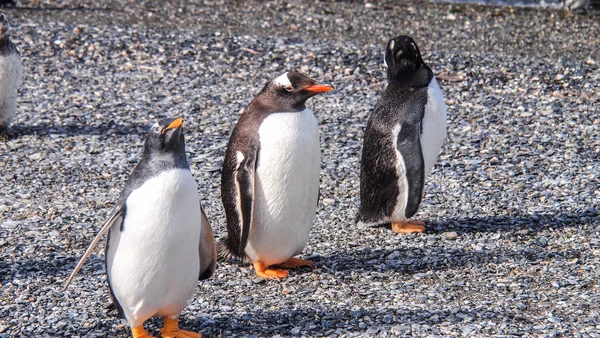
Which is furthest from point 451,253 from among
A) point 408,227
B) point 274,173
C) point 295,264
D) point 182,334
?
point 182,334

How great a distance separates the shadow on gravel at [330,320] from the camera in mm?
4152

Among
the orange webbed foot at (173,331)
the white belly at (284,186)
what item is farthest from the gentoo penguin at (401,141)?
the orange webbed foot at (173,331)

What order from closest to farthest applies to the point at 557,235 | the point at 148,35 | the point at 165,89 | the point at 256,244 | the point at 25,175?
the point at 256,244 → the point at 557,235 → the point at 25,175 → the point at 165,89 → the point at 148,35

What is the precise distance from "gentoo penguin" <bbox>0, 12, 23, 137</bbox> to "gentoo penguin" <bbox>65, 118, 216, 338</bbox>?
3654 mm

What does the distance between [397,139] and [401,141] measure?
0.03 meters

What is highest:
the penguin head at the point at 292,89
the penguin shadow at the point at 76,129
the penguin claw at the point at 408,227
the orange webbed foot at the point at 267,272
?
the penguin head at the point at 292,89

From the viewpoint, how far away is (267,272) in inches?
190

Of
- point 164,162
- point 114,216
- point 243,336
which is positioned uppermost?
point 164,162

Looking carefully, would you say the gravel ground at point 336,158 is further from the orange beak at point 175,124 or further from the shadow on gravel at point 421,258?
the orange beak at point 175,124

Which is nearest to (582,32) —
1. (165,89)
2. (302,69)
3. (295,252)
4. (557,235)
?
(302,69)

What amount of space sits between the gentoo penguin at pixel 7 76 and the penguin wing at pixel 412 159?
11.5 feet

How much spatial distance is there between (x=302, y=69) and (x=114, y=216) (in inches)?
210

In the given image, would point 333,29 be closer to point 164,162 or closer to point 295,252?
point 295,252

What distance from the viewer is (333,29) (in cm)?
1051
